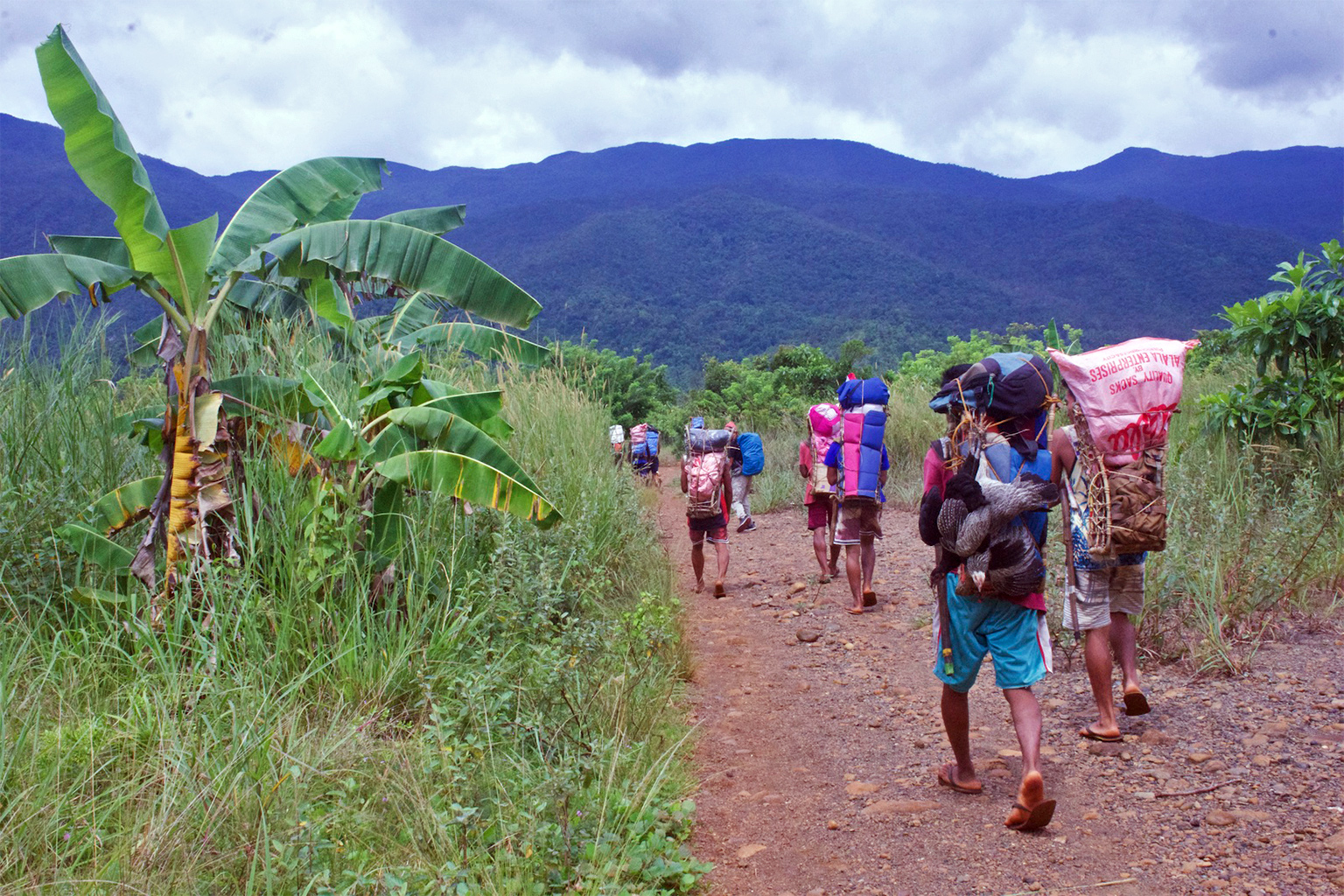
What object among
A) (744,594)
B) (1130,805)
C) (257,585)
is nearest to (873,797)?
(1130,805)

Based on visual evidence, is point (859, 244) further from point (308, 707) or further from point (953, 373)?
point (308, 707)

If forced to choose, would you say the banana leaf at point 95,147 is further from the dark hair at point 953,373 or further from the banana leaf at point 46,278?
the dark hair at point 953,373

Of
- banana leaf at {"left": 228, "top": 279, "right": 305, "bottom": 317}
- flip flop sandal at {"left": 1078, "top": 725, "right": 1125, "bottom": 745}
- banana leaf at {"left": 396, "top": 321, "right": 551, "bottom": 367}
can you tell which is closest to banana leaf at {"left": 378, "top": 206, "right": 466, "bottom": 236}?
banana leaf at {"left": 396, "top": 321, "right": 551, "bottom": 367}

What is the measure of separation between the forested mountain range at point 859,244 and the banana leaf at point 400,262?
159 feet

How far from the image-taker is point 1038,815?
3.54 m

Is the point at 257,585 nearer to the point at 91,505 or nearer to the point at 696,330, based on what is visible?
the point at 91,505

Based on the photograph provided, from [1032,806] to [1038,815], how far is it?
38mm

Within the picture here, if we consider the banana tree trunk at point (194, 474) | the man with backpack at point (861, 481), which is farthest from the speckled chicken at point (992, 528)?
the man with backpack at point (861, 481)

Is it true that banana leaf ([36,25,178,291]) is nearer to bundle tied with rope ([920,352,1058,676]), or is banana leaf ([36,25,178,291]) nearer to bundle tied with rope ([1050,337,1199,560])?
bundle tied with rope ([920,352,1058,676])

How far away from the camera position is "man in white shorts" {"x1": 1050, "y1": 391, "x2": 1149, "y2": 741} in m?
4.48

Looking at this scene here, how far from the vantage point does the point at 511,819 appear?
3.28m

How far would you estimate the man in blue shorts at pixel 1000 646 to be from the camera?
373cm

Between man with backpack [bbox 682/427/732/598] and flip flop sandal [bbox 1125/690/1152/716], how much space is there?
4.64 m

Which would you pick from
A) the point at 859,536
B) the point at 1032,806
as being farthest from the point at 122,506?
the point at 859,536
